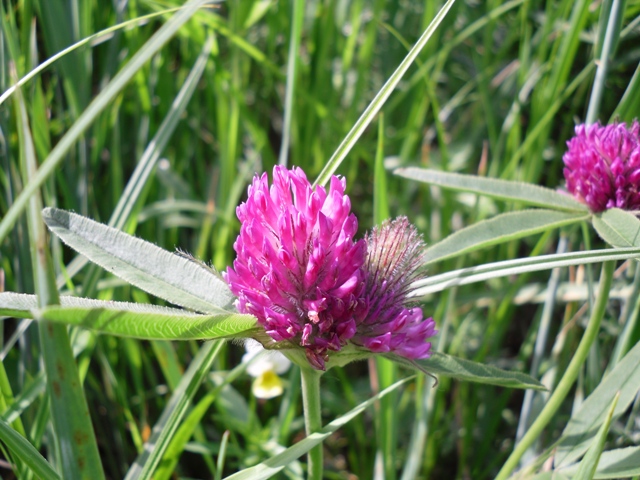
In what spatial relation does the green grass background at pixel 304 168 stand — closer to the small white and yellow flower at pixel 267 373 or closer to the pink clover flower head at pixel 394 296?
the small white and yellow flower at pixel 267 373

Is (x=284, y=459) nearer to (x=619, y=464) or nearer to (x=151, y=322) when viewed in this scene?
(x=151, y=322)

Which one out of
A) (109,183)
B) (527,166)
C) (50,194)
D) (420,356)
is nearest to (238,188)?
(109,183)

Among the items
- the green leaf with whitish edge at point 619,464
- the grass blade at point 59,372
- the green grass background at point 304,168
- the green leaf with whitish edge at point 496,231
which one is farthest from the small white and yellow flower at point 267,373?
the grass blade at point 59,372

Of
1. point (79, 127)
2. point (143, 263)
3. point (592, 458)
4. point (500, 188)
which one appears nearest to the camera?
point (79, 127)

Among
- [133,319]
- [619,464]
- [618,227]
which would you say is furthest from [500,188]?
[133,319]

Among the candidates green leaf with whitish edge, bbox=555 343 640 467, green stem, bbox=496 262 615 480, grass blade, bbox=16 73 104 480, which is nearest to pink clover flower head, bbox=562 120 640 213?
green stem, bbox=496 262 615 480
